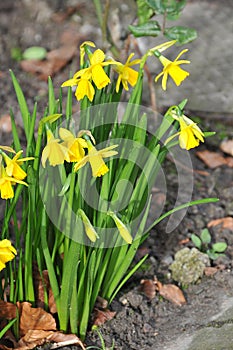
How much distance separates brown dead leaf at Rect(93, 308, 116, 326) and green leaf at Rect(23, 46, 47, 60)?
6.10ft

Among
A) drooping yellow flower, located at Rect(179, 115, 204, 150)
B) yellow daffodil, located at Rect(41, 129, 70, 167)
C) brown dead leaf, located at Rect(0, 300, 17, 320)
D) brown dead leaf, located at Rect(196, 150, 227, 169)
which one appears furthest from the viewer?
brown dead leaf, located at Rect(196, 150, 227, 169)

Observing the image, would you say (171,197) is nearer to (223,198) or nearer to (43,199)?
(223,198)

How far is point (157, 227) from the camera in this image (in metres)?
2.71

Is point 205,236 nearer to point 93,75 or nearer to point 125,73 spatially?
point 125,73

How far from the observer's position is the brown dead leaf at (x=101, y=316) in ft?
7.32

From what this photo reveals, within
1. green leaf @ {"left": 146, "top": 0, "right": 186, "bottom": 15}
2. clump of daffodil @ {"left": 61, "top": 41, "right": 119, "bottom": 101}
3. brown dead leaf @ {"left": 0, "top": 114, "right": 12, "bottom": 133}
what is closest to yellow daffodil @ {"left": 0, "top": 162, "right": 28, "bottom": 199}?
clump of daffodil @ {"left": 61, "top": 41, "right": 119, "bottom": 101}

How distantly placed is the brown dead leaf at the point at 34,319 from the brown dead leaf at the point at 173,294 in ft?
1.50

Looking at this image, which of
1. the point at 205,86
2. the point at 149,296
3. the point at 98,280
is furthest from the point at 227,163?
the point at 98,280

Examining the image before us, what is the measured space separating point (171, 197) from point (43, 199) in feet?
3.26

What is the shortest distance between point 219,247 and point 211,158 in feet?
2.12

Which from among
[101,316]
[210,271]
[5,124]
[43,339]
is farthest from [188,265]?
[5,124]

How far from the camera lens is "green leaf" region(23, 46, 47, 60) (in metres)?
3.70

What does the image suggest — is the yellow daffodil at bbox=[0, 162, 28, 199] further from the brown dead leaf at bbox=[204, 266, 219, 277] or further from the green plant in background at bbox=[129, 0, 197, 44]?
the green plant in background at bbox=[129, 0, 197, 44]

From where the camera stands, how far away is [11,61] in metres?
3.67
